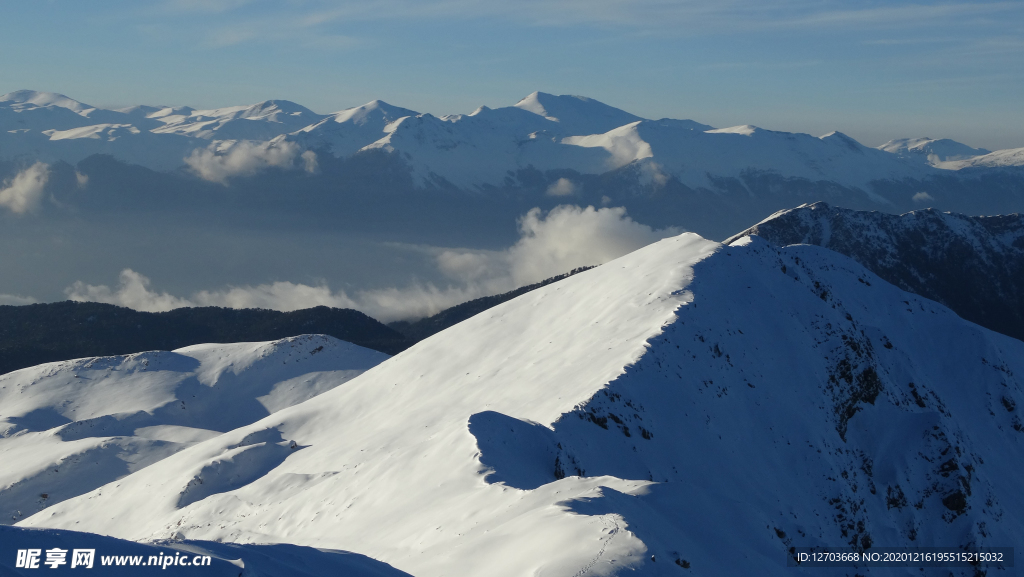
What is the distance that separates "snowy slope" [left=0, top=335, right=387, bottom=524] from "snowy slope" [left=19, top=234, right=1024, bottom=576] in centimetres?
1249

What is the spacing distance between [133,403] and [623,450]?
251 feet

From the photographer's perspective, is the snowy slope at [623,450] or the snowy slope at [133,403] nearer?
the snowy slope at [623,450]

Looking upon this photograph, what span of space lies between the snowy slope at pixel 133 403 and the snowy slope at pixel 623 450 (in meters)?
12.5

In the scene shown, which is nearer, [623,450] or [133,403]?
[623,450]

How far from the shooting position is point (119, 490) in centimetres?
5969

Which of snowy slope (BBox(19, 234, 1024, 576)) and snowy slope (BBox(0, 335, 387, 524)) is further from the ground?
snowy slope (BBox(19, 234, 1024, 576))

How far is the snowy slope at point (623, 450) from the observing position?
96.8 feet

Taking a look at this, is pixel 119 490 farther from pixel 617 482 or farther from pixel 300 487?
pixel 617 482

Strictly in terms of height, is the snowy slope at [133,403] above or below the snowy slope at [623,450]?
below

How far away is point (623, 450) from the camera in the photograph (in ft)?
144

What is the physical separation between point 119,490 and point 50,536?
47846 millimetres

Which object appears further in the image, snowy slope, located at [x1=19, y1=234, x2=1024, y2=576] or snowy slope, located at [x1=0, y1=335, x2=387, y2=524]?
snowy slope, located at [x1=0, y1=335, x2=387, y2=524]

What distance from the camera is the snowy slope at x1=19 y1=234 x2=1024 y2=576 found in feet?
96.8

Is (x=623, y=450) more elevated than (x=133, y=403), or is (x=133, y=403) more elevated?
(x=623, y=450)
